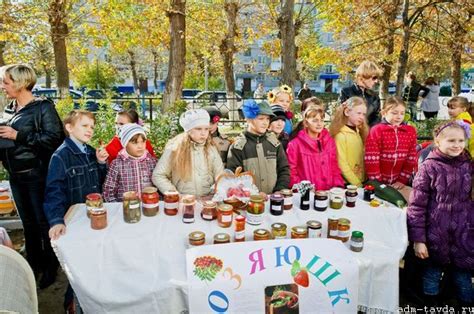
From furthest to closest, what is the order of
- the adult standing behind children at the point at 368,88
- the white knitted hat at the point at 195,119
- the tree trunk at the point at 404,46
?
the tree trunk at the point at 404,46 < the adult standing behind children at the point at 368,88 < the white knitted hat at the point at 195,119

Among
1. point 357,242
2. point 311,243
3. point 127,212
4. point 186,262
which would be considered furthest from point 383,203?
point 127,212

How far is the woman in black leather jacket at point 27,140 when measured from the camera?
117 inches

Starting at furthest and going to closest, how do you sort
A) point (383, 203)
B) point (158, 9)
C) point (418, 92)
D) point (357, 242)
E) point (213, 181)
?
point (418, 92), point (158, 9), point (213, 181), point (383, 203), point (357, 242)

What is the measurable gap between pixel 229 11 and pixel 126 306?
40.3 ft

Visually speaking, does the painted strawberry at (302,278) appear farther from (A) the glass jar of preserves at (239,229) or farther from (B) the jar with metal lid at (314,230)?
(A) the glass jar of preserves at (239,229)

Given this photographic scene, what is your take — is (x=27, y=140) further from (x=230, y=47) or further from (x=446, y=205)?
(x=230, y=47)

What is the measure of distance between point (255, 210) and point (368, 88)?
2.54 meters

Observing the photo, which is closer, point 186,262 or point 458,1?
point 186,262

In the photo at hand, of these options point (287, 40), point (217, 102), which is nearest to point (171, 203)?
point (287, 40)

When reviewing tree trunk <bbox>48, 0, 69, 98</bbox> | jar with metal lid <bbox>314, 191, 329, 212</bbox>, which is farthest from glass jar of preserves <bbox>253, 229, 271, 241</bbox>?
tree trunk <bbox>48, 0, 69, 98</bbox>

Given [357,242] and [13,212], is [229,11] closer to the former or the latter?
[13,212]

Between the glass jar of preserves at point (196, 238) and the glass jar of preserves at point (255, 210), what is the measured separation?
1.12 feet

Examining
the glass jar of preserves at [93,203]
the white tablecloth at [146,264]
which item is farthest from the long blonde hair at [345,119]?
the glass jar of preserves at [93,203]

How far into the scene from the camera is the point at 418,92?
33.8ft
